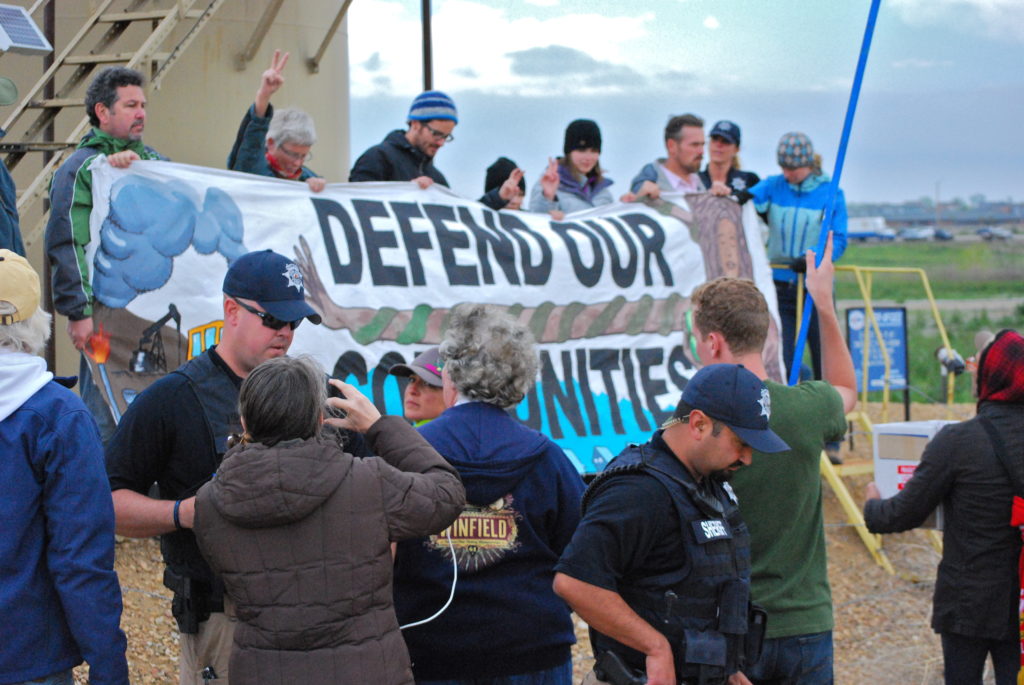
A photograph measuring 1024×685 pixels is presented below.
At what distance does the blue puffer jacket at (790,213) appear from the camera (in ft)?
29.0

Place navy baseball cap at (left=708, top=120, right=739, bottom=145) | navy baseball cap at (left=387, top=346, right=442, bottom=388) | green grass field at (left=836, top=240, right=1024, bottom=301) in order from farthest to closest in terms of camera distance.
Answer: green grass field at (left=836, top=240, right=1024, bottom=301) → navy baseball cap at (left=708, top=120, right=739, bottom=145) → navy baseball cap at (left=387, top=346, right=442, bottom=388)

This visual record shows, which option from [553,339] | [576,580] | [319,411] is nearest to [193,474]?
[319,411]

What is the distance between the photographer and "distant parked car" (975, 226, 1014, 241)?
Result: 3400cm

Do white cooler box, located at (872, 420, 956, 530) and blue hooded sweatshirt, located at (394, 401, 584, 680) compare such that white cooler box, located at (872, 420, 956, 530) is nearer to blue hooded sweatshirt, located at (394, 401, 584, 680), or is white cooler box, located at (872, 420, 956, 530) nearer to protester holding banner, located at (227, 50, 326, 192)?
protester holding banner, located at (227, 50, 326, 192)

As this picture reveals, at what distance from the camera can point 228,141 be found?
9.55m

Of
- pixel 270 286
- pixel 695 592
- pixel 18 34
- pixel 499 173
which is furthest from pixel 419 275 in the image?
pixel 695 592

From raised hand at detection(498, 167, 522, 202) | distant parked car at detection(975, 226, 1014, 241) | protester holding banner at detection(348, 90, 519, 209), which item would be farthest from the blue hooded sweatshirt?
distant parked car at detection(975, 226, 1014, 241)

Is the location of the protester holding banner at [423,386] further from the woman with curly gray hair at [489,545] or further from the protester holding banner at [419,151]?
the protester holding banner at [419,151]

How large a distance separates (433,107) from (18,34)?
8.83 ft

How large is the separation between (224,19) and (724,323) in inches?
270

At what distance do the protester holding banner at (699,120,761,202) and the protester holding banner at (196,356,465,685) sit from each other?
6365 mm

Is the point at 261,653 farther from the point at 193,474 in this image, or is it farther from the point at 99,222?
the point at 99,222

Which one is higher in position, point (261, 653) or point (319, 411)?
point (319, 411)

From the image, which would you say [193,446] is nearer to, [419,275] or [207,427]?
[207,427]
